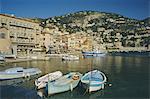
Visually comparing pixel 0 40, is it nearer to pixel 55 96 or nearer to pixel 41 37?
pixel 41 37

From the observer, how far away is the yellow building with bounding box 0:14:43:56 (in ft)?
184

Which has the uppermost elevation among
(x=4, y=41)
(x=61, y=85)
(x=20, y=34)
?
(x=20, y=34)

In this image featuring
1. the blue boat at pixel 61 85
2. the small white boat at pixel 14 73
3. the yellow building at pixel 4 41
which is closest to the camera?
the blue boat at pixel 61 85

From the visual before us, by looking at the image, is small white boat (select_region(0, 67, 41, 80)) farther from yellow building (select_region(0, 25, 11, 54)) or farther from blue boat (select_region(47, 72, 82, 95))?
yellow building (select_region(0, 25, 11, 54))

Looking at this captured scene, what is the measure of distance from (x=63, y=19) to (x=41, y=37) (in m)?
127

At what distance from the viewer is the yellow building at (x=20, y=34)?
5603cm

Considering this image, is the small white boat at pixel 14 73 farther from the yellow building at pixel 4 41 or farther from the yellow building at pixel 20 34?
the yellow building at pixel 20 34

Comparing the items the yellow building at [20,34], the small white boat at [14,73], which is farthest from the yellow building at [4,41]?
the small white boat at [14,73]

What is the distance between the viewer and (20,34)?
198 feet

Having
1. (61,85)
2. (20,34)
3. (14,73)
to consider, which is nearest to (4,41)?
(20,34)

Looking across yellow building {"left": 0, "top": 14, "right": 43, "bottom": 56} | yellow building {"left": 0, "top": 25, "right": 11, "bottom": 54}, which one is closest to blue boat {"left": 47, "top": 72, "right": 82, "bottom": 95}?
yellow building {"left": 0, "top": 25, "right": 11, "bottom": 54}

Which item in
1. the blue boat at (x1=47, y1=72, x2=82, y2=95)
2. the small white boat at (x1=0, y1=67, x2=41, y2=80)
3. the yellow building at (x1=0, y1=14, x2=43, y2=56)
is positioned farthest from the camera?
the yellow building at (x1=0, y1=14, x2=43, y2=56)

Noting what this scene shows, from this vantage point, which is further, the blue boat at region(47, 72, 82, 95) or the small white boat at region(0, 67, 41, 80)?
the small white boat at region(0, 67, 41, 80)

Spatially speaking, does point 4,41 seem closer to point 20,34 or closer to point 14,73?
point 20,34
